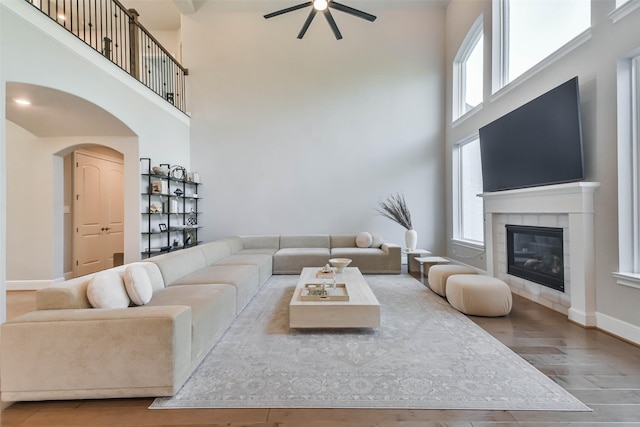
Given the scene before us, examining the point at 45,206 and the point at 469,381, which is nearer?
the point at 469,381

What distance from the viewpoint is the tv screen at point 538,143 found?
115 inches

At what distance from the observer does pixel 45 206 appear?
452 centimetres

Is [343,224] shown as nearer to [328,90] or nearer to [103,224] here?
[328,90]

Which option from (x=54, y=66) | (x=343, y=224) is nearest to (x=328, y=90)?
(x=343, y=224)

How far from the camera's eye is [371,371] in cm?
205

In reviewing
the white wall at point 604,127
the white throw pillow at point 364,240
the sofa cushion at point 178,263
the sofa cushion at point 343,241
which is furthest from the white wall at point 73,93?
the white wall at point 604,127

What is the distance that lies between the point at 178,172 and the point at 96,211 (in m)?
1.74

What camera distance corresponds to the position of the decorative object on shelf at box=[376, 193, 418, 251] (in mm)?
5621

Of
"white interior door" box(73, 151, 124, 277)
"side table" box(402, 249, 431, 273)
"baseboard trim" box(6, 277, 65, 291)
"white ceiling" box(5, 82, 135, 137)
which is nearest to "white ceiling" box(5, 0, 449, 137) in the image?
"white ceiling" box(5, 82, 135, 137)

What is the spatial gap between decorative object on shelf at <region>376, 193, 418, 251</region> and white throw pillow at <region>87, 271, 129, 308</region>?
4599 mm

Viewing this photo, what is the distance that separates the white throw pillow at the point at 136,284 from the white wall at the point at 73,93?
132 centimetres

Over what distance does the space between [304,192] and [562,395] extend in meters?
5.03

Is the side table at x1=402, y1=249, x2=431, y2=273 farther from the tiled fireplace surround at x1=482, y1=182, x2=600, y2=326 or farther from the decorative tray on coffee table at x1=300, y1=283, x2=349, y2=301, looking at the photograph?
the decorative tray on coffee table at x1=300, y1=283, x2=349, y2=301

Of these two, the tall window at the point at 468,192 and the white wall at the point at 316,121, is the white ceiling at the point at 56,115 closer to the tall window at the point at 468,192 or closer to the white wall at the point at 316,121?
the white wall at the point at 316,121
